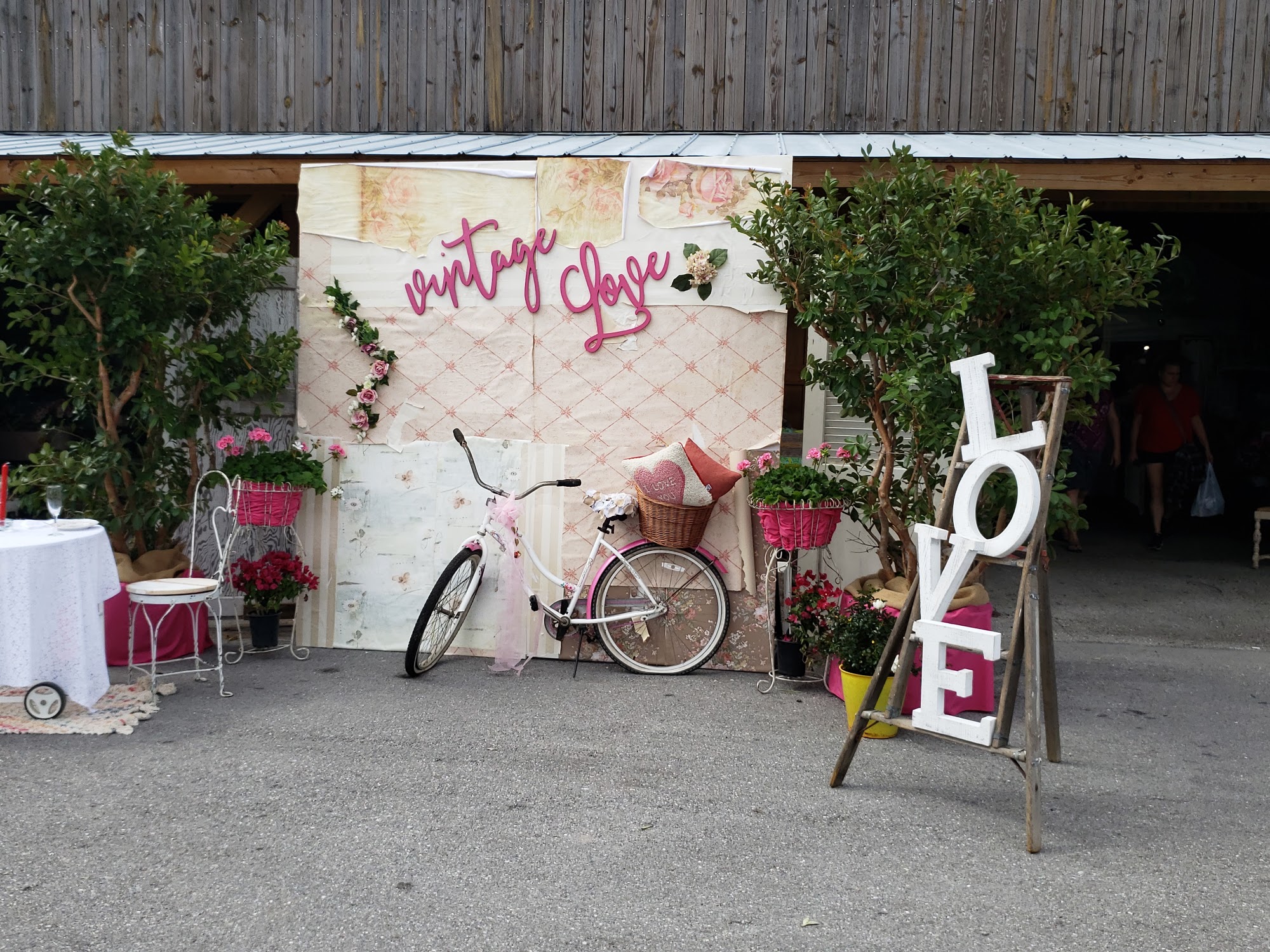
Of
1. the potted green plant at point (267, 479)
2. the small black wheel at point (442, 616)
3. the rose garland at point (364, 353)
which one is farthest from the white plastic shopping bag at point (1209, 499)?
the potted green plant at point (267, 479)

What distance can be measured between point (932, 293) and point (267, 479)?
3.63 metres

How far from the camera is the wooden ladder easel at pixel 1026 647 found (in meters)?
3.75

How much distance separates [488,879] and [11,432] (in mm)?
8521

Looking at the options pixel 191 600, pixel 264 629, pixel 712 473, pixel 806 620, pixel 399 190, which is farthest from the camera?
pixel 399 190

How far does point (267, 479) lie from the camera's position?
5906 millimetres

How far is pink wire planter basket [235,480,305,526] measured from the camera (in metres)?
5.86

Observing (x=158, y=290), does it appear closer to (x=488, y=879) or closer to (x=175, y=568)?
(x=175, y=568)

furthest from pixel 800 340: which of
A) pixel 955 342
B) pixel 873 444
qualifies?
pixel 955 342

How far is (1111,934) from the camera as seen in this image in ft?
10.2

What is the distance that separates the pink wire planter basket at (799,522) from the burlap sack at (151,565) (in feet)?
10.9

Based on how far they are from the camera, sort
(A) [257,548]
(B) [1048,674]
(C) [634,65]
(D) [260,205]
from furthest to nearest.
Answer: (C) [634,65]
(D) [260,205]
(A) [257,548]
(B) [1048,674]

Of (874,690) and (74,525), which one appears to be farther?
(74,525)

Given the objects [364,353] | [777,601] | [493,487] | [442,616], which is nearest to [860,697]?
[777,601]

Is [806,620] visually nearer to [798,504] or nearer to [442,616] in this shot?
[798,504]
